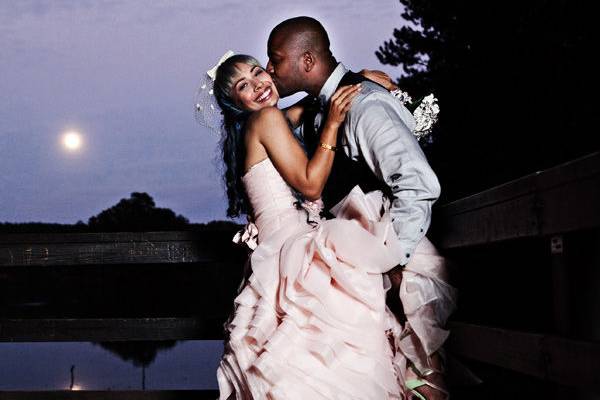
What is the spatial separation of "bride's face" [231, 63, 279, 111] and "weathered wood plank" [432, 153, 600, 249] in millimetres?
944

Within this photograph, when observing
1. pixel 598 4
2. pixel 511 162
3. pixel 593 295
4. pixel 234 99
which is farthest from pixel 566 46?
pixel 593 295

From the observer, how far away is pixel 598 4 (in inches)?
574

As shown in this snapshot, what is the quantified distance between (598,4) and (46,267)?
1325 centimetres

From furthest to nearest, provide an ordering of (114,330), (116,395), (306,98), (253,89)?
1. (306,98)
2. (114,330)
3. (116,395)
4. (253,89)

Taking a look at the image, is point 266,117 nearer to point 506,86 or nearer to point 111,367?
point 506,86

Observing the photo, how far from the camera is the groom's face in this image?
3.26 m

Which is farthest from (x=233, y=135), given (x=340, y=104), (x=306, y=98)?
(x=340, y=104)

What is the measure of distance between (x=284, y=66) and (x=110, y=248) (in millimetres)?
1177

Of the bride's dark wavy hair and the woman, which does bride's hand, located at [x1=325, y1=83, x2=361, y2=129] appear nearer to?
the woman

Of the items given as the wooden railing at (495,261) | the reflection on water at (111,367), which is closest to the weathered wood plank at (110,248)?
the wooden railing at (495,261)

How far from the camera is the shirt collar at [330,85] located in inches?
128

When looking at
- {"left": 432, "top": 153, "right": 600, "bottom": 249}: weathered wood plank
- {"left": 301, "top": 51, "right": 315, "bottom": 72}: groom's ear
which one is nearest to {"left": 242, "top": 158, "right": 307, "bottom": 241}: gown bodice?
{"left": 301, "top": 51, "right": 315, "bottom": 72}: groom's ear

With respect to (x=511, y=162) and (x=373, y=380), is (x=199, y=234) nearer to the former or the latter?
(x=373, y=380)

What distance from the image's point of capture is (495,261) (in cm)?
485
